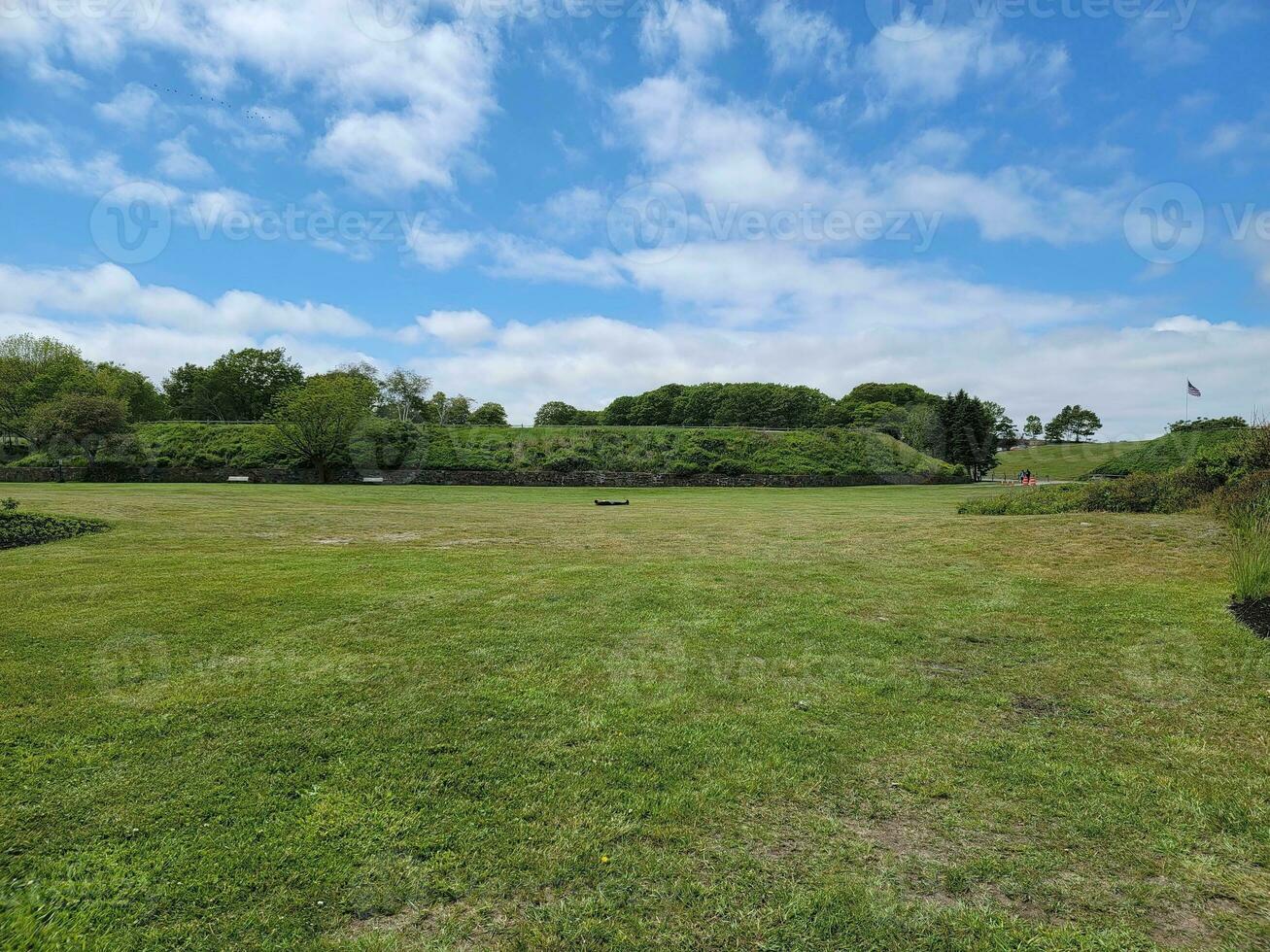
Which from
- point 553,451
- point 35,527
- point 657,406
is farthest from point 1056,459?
A: point 35,527

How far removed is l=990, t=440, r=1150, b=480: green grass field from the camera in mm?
65525

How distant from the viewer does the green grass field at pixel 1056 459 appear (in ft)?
215

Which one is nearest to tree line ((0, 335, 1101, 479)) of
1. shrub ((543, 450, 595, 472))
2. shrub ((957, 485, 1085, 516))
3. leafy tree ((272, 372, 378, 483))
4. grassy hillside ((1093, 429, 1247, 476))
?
leafy tree ((272, 372, 378, 483))

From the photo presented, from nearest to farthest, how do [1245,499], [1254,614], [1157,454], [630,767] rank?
[630,767] < [1254,614] < [1245,499] < [1157,454]

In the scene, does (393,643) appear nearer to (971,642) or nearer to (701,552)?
(971,642)

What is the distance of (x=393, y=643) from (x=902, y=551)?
841 cm

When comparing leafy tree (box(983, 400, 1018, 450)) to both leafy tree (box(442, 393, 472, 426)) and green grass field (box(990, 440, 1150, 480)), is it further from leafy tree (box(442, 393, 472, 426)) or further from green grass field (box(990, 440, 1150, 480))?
leafy tree (box(442, 393, 472, 426))

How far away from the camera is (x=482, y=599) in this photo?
7.57 m

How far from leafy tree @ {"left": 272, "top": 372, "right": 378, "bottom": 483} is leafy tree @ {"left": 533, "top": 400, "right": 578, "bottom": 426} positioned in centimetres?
8805

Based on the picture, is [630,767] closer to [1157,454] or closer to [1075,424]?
[1157,454]

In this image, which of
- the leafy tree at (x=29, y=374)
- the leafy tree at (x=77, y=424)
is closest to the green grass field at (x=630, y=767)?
the leafy tree at (x=77, y=424)

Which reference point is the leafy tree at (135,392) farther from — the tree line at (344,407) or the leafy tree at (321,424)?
the leafy tree at (321,424)

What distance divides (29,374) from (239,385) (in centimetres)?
2729

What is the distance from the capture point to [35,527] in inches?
464
